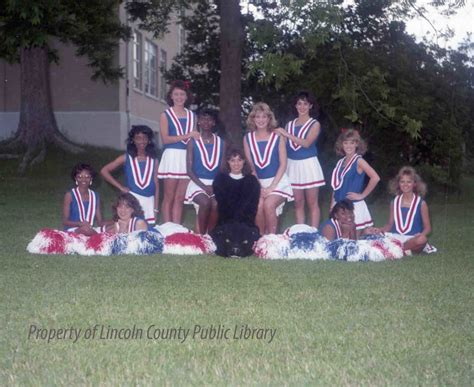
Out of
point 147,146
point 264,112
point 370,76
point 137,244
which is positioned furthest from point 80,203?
point 370,76

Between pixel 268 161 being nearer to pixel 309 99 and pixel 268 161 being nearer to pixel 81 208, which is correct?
pixel 309 99

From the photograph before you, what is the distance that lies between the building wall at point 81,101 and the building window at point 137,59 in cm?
165

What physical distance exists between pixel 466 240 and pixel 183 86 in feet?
14.0

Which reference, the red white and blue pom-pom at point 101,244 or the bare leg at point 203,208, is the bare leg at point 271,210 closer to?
the bare leg at point 203,208

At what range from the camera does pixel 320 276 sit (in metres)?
7.20

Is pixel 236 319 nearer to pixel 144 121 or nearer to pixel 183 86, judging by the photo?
pixel 183 86

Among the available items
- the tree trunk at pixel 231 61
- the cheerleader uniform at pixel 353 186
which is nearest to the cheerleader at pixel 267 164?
the cheerleader uniform at pixel 353 186

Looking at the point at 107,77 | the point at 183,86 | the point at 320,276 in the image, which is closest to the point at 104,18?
the point at 107,77

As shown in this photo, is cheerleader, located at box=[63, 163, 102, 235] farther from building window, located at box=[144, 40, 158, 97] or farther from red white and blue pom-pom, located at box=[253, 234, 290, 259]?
building window, located at box=[144, 40, 158, 97]

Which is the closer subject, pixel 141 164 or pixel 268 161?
pixel 268 161

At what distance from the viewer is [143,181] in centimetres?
986

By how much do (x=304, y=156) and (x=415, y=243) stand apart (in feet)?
5.26

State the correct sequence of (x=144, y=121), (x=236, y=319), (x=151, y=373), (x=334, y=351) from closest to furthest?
(x=151, y=373), (x=334, y=351), (x=236, y=319), (x=144, y=121)

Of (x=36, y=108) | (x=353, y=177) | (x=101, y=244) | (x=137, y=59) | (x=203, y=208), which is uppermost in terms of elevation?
(x=137, y=59)
